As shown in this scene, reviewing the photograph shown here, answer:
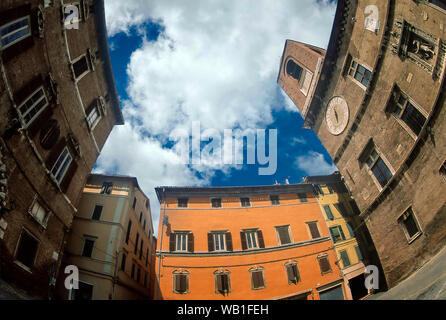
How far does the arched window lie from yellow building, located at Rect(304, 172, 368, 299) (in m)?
11.2

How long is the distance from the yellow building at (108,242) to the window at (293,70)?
59.1 feet

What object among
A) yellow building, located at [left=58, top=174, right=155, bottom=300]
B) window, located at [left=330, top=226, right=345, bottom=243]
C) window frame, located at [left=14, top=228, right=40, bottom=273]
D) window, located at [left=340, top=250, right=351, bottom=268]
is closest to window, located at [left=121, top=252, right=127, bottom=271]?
yellow building, located at [left=58, top=174, right=155, bottom=300]

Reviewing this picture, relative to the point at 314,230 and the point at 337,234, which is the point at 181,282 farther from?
the point at 337,234

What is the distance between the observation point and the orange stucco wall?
689 inches

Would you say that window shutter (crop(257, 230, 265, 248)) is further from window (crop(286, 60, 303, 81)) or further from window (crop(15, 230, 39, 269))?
window (crop(15, 230, 39, 269))

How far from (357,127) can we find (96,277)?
19729 millimetres

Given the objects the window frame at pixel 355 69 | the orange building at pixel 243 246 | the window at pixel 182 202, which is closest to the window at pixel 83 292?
the orange building at pixel 243 246

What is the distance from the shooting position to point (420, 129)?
1005 cm

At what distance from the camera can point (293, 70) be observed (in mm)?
21188

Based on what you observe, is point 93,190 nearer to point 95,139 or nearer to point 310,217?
point 95,139

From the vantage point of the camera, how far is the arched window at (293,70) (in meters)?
20.3

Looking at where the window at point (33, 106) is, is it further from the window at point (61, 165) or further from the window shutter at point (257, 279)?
the window shutter at point (257, 279)

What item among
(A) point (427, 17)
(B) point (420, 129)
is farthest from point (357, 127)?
(A) point (427, 17)

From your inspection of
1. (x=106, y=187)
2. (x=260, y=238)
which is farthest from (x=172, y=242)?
(x=260, y=238)
